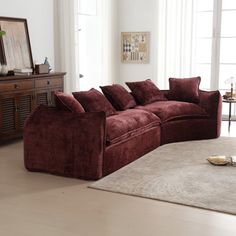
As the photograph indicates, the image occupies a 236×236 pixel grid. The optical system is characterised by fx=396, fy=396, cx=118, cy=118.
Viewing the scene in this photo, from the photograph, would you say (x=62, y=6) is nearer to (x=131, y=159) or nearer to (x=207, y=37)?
(x=207, y=37)

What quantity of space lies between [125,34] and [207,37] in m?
1.58

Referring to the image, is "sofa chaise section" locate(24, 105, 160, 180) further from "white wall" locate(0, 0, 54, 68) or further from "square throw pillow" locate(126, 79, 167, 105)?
"white wall" locate(0, 0, 54, 68)

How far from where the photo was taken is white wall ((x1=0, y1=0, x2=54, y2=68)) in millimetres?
5734

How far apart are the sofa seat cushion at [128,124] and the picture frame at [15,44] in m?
1.88

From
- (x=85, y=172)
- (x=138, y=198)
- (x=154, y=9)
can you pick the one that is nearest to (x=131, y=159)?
(x=85, y=172)

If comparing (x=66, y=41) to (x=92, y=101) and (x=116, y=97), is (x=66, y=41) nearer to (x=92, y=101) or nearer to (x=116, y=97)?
(x=116, y=97)

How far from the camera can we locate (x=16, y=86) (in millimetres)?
5137

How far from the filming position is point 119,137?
405 cm

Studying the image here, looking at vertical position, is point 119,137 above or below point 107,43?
below

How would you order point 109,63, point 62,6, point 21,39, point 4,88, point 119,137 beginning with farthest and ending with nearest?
point 109,63, point 62,6, point 21,39, point 4,88, point 119,137

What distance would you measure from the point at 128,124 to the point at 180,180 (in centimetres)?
90

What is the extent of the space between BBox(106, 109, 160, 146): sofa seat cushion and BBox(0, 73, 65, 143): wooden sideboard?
4.62ft

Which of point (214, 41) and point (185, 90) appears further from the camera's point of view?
point (214, 41)

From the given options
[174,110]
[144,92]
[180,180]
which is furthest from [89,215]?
[144,92]
